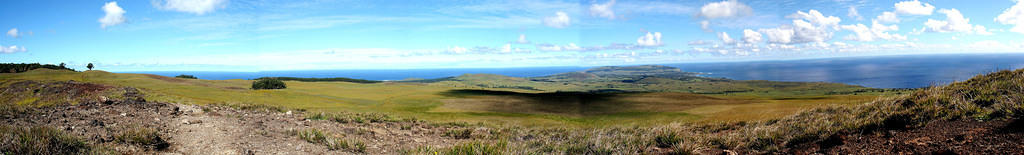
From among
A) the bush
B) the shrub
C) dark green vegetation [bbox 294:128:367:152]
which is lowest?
the bush

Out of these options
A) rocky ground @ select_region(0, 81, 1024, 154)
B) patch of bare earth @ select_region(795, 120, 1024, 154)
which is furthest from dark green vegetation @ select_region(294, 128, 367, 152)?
patch of bare earth @ select_region(795, 120, 1024, 154)

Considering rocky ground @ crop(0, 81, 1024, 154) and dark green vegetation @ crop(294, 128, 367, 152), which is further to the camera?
dark green vegetation @ crop(294, 128, 367, 152)

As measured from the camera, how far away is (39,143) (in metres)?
5.31

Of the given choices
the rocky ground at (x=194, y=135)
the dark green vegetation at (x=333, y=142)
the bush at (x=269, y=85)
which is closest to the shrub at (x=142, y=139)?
the rocky ground at (x=194, y=135)

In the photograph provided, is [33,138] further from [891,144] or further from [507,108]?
[507,108]

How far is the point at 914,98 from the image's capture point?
962 cm

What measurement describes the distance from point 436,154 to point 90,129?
7287 mm

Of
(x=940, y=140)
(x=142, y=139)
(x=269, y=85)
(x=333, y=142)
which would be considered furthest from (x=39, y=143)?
(x=269, y=85)

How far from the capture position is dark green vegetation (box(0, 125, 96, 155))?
5262 mm

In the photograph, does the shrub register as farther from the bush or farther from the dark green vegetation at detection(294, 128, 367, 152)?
the bush

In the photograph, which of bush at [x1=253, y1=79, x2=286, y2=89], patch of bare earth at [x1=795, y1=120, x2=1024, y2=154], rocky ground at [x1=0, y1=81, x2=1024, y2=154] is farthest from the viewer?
bush at [x1=253, y1=79, x2=286, y2=89]

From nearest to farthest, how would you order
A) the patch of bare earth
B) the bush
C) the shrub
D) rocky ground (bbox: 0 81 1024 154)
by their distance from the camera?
the patch of bare earth < rocky ground (bbox: 0 81 1024 154) < the shrub < the bush

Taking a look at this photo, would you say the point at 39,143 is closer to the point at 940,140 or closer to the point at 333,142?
the point at 333,142

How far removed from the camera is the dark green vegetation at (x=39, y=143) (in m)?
5.26
